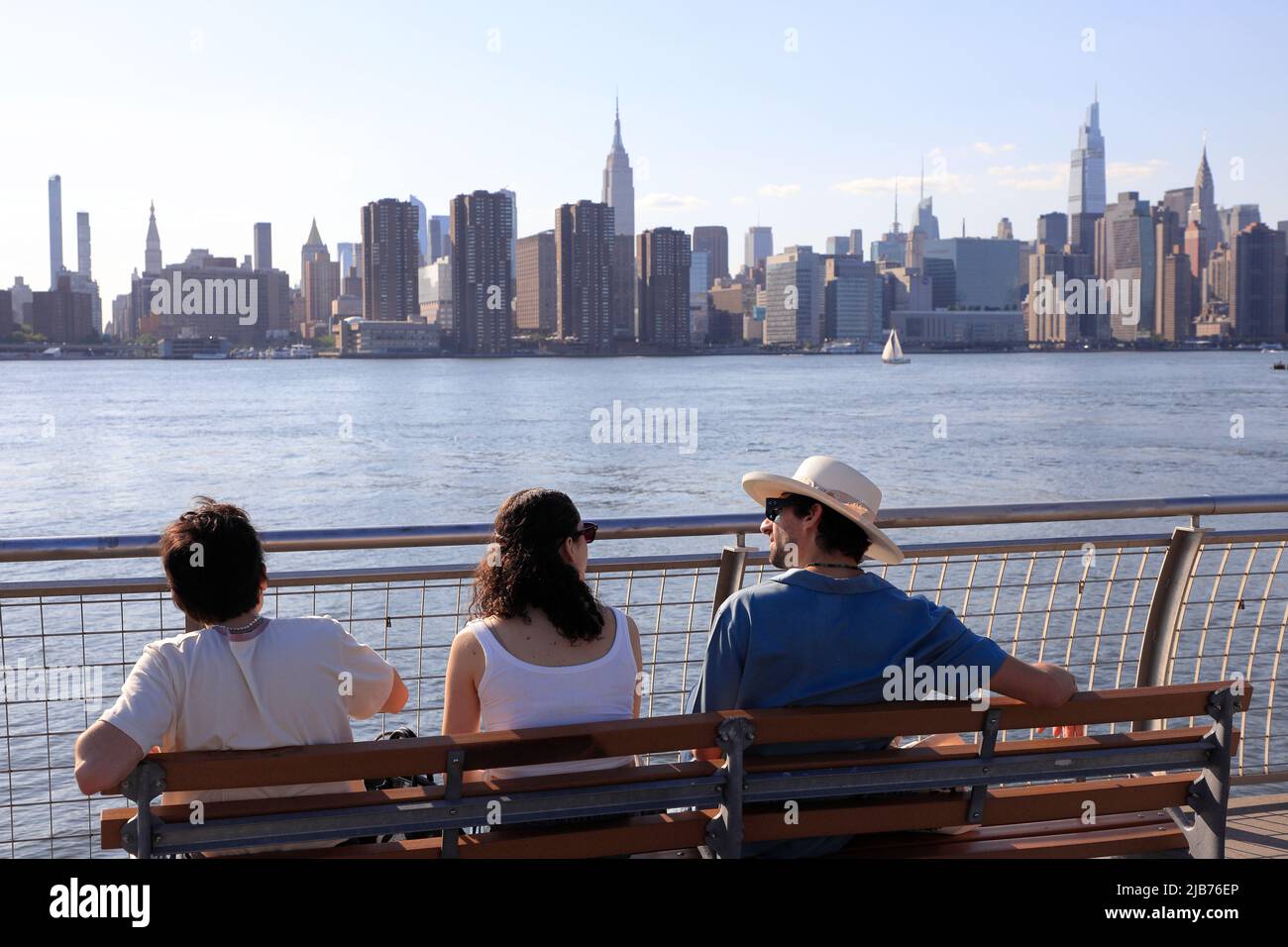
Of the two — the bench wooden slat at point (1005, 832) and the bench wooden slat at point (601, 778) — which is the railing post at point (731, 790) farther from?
the bench wooden slat at point (1005, 832)

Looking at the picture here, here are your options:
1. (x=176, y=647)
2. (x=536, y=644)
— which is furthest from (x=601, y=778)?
(x=176, y=647)

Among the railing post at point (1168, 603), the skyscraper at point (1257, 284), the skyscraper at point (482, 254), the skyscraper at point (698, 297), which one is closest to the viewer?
the railing post at point (1168, 603)

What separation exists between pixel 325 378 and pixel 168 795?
5102 inches

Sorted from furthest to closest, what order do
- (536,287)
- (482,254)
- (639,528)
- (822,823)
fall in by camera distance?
1. (536,287)
2. (482,254)
3. (639,528)
4. (822,823)

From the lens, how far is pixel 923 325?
183 meters

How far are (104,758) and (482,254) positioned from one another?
13402 centimetres

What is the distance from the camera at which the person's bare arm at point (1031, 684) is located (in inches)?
131

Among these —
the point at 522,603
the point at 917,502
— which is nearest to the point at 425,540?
the point at 522,603

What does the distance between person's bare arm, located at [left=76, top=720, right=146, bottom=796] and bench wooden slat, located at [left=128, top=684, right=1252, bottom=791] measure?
9cm

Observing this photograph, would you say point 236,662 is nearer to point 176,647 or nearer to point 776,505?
point 176,647

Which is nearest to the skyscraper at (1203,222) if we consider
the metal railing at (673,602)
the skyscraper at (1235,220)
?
the skyscraper at (1235,220)

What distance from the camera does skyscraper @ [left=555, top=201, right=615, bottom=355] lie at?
468 feet

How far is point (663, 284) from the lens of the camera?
15562 centimetres

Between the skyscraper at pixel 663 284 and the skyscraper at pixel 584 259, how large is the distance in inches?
208
